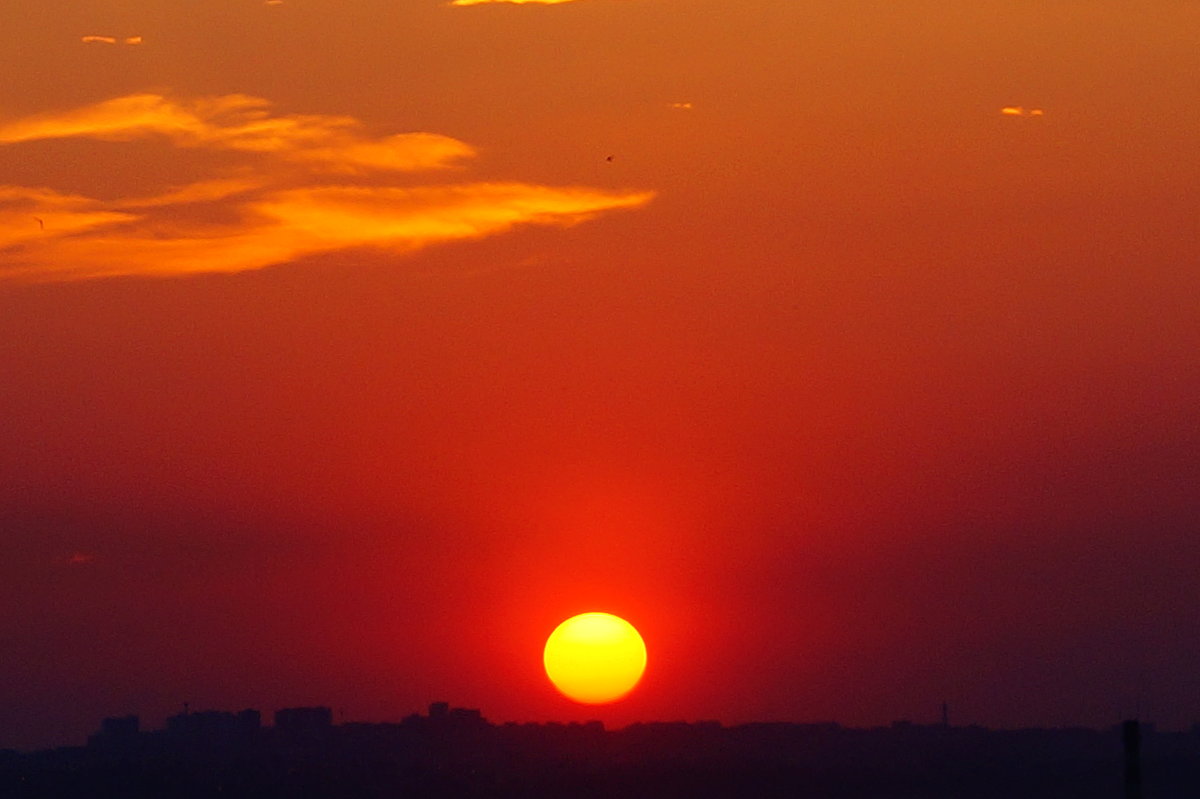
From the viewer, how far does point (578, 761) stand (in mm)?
115000

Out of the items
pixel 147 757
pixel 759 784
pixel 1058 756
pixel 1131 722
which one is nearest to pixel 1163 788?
pixel 759 784

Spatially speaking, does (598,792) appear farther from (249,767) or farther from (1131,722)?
(1131,722)

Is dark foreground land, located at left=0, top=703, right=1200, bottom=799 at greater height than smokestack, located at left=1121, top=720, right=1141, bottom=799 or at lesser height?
greater

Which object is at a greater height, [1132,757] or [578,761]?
[578,761]

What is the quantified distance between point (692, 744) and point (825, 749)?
9.66 m

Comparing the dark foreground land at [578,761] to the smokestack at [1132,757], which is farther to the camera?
the dark foreground land at [578,761]

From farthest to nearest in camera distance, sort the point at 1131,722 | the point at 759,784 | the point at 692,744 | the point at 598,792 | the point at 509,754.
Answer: the point at 692,744, the point at 509,754, the point at 759,784, the point at 598,792, the point at 1131,722

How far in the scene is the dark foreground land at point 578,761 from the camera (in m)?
96.5

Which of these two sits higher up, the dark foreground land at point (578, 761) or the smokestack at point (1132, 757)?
the dark foreground land at point (578, 761)

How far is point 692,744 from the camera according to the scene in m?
142

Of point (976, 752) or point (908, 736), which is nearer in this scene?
Result: point (976, 752)

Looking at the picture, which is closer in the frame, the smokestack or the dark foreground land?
the smokestack

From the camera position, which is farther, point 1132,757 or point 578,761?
point 578,761

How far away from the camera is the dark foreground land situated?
9650 cm
